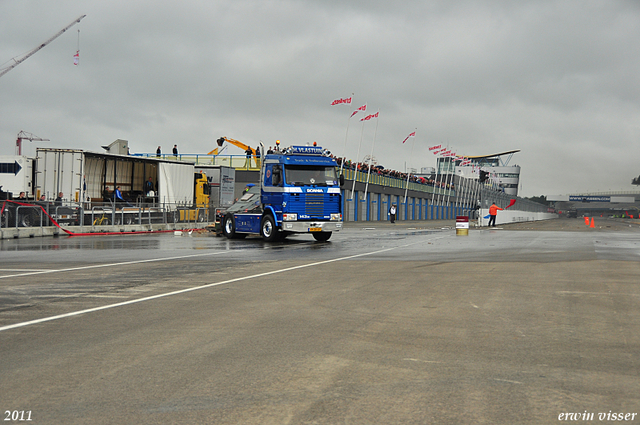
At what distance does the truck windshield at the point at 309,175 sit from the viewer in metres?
23.1

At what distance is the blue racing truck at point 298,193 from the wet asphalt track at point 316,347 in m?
10.8

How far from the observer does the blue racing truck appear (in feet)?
75.7

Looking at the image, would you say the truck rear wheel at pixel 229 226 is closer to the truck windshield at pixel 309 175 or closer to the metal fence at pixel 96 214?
the truck windshield at pixel 309 175

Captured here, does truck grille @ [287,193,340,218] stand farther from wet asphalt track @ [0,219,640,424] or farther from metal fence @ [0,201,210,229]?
metal fence @ [0,201,210,229]

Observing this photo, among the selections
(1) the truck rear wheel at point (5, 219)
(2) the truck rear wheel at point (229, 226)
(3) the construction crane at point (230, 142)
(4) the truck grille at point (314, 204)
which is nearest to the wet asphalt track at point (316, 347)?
(4) the truck grille at point (314, 204)

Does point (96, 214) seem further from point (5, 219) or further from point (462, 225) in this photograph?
point (462, 225)

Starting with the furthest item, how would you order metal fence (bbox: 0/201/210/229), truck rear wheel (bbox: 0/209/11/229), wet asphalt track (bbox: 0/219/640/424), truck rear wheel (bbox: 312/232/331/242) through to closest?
1. metal fence (bbox: 0/201/210/229)
2. truck rear wheel (bbox: 312/232/331/242)
3. truck rear wheel (bbox: 0/209/11/229)
4. wet asphalt track (bbox: 0/219/640/424)

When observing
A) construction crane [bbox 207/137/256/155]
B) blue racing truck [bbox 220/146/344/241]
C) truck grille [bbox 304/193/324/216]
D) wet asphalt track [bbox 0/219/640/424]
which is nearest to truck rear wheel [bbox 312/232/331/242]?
blue racing truck [bbox 220/146/344/241]

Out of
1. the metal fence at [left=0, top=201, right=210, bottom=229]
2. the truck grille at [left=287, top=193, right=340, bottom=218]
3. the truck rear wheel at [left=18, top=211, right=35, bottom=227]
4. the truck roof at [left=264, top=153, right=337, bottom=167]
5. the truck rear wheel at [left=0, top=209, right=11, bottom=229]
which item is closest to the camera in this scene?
the truck grille at [left=287, top=193, right=340, bottom=218]

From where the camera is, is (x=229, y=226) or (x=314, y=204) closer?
(x=314, y=204)

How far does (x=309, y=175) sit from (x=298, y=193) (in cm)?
88

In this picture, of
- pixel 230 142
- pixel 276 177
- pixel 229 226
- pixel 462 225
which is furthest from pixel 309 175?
pixel 230 142

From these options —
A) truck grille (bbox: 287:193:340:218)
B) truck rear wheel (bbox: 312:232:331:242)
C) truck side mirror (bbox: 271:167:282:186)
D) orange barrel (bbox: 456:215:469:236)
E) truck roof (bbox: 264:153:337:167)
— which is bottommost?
truck rear wheel (bbox: 312:232:331:242)

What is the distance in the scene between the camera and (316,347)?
6.00 metres
